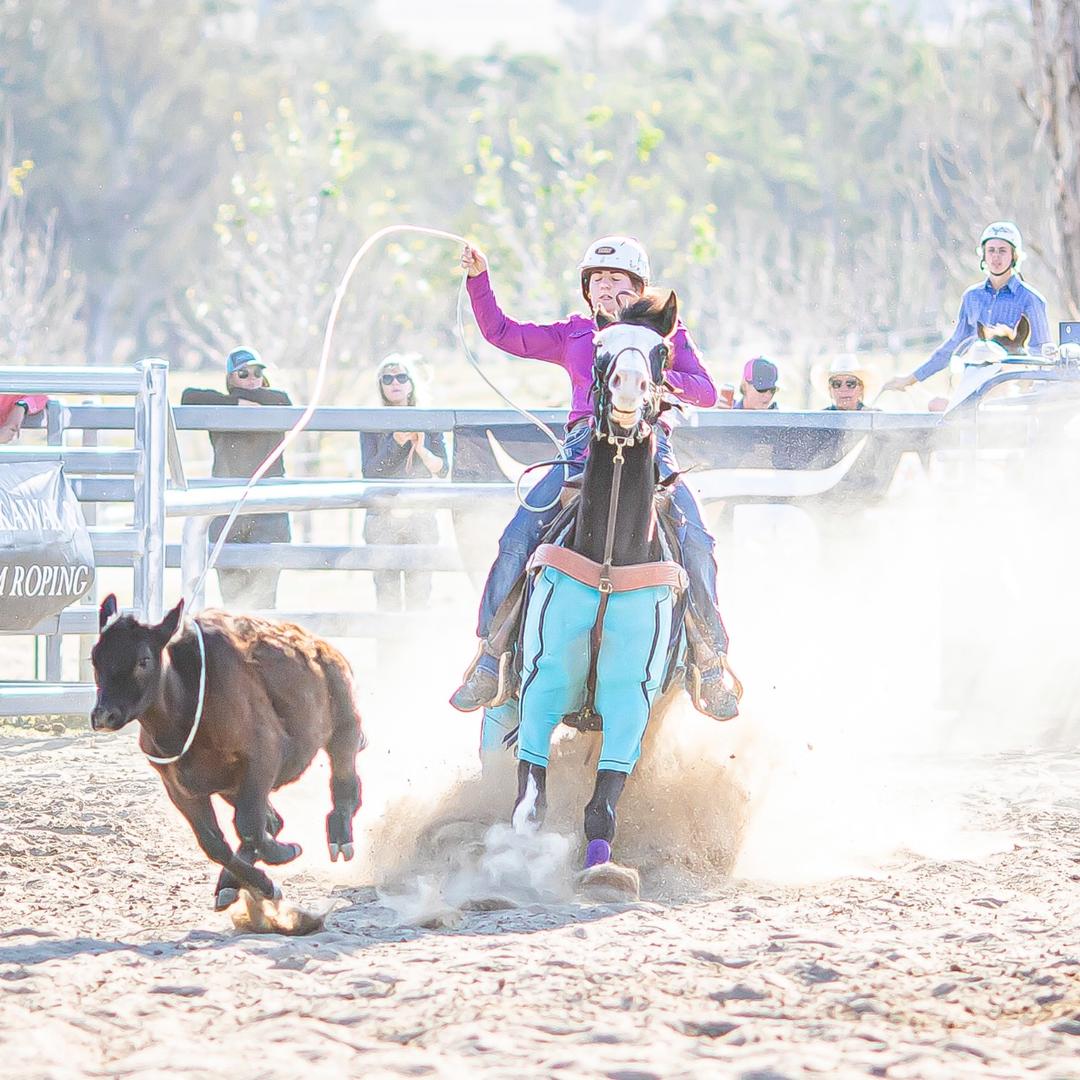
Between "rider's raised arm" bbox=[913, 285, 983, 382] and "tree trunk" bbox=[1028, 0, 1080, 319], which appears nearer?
"rider's raised arm" bbox=[913, 285, 983, 382]

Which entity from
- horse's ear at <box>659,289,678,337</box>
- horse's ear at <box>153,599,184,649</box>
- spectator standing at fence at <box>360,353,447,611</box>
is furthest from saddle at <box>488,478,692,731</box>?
spectator standing at fence at <box>360,353,447,611</box>

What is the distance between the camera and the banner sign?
709 cm

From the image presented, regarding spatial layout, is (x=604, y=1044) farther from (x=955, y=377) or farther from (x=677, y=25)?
(x=677, y=25)

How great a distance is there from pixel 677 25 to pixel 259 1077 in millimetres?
64822

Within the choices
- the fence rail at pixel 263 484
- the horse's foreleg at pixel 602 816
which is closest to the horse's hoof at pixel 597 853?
the horse's foreleg at pixel 602 816

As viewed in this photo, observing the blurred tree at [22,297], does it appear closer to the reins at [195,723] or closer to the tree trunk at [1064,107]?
the tree trunk at [1064,107]

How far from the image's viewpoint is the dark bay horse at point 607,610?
5.07 m

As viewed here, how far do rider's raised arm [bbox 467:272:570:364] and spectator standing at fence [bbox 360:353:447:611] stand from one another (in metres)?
2.83

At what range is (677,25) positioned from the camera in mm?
64750

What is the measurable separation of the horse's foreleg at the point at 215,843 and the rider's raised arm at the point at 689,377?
1972mm

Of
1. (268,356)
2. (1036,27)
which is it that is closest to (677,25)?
(268,356)

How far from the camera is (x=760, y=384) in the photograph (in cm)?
945

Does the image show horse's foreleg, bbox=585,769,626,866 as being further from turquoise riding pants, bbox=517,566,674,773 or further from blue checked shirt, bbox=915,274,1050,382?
blue checked shirt, bbox=915,274,1050,382

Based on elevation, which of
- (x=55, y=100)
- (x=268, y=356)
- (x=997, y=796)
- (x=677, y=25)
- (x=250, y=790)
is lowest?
(x=997, y=796)
